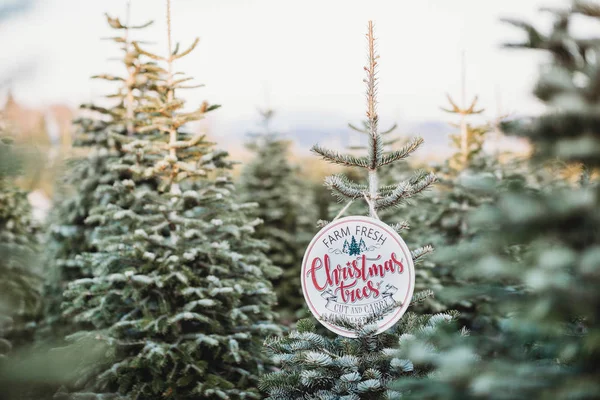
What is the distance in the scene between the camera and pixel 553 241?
1826 millimetres

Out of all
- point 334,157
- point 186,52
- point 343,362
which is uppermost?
point 186,52

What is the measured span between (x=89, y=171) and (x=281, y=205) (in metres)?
3.87

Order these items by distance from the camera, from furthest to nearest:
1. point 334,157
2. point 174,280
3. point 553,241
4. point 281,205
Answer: point 281,205
point 174,280
point 334,157
point 553,241

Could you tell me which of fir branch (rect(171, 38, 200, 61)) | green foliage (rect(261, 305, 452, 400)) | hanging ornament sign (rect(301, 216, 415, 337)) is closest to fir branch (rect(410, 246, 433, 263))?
hanging ornament sign (rect(301, 216, 415, 337))

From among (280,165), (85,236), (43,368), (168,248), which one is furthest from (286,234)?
(43,368)

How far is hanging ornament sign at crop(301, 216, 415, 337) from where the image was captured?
3.45 meters

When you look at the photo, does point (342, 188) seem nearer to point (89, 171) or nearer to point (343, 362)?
point (343, 362)

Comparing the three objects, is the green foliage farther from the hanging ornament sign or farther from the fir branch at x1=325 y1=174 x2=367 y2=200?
the fir branch at x1=325 y1=174 x2=367 y2=200

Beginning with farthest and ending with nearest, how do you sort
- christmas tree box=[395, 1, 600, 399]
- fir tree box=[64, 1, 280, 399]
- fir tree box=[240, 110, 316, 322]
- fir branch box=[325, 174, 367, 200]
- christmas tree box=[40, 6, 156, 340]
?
fir tree box=[240, 110, 316, 322], christmas tree box=[40, 6, 156, 340], fir tree box=[64, 1, 280, 399], fir branch box=[325, 174, 367, 200], christmas tree box=[395, 1, 600, 399]

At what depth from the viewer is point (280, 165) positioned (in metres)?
9.62

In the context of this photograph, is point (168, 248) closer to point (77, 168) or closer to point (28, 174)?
point (77, 168)

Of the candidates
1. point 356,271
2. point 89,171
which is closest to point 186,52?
point 89,171

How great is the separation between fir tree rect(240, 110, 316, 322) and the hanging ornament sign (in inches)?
190

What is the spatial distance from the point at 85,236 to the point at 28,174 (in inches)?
210
